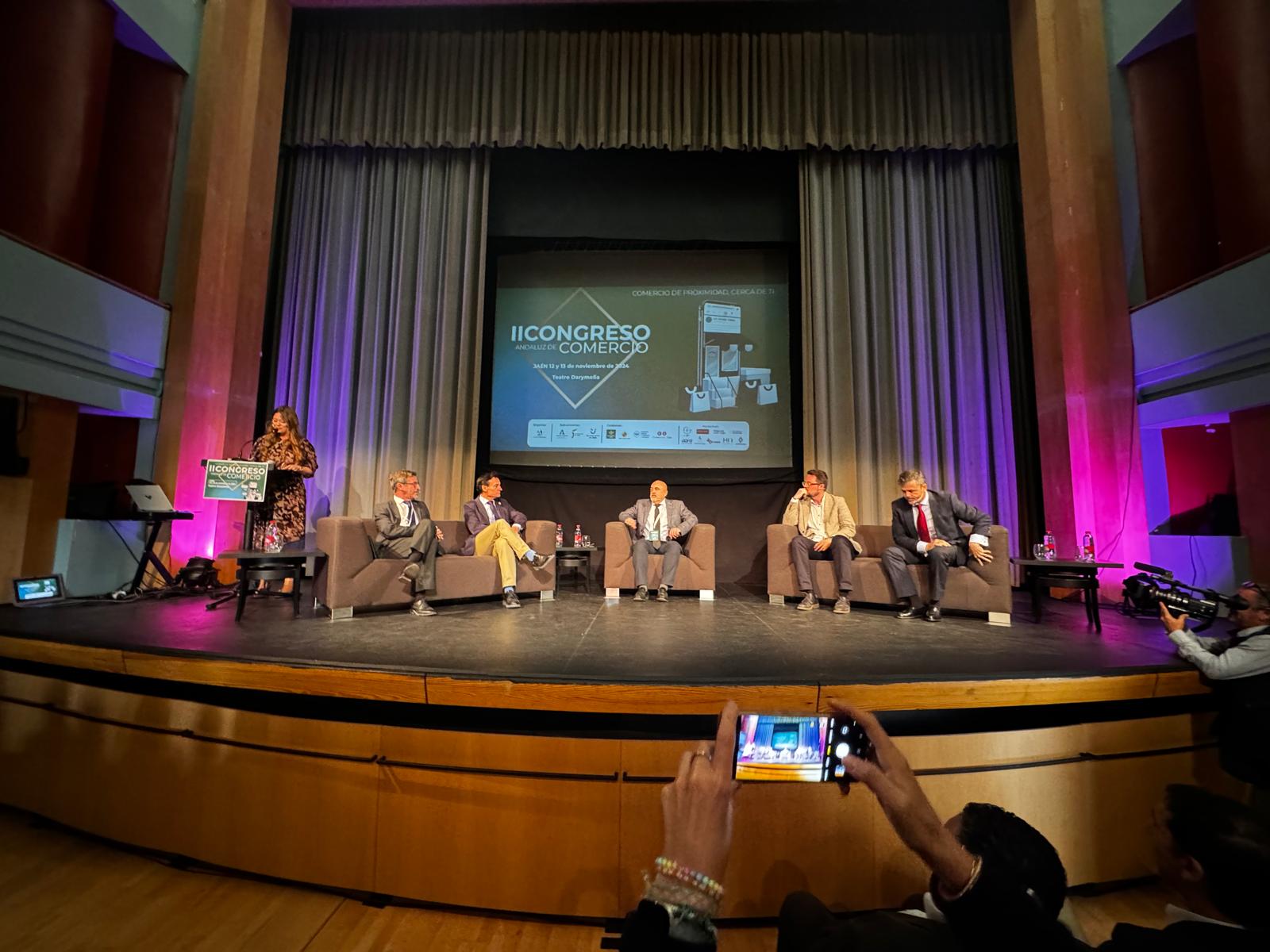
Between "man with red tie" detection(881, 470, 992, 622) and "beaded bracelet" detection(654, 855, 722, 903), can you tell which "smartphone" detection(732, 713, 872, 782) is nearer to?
"beaded bracelet" detection(654, 855, 722, 903)

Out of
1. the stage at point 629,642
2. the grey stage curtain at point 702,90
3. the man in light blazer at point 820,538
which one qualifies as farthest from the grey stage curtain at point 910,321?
the stage at point 629,642

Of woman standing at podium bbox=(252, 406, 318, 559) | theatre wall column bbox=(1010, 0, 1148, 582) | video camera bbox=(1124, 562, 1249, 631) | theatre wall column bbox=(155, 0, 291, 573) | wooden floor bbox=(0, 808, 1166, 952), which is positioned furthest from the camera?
theatre wall column bbox=(155, 0, 291, 573)

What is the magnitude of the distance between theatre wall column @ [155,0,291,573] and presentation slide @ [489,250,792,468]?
2.04m

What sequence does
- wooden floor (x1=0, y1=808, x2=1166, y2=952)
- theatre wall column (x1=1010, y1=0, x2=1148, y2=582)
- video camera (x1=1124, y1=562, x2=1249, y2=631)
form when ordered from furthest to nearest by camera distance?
theatre wall column (x1=1010, y1=0, x2=1148, y2=582) < video camera (x1=1124, y1=562, x2=1249, y2=631) < wooden floor (x1=0, y1=808, x2=1166, y2=952)

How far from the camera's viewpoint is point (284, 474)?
3814 mm

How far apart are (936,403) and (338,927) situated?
17.8 ft

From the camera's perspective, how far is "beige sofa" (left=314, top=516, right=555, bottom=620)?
2.87 m

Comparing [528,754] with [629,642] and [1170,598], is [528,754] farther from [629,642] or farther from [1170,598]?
[1170,598]

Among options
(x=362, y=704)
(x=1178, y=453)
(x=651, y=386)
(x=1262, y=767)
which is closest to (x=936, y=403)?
(x=1178, y=453)

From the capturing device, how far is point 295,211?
5.42m

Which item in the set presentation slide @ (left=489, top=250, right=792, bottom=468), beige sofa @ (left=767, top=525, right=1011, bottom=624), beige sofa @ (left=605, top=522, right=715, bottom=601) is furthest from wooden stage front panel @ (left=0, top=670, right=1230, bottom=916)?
presentation slide @ (left=489, top=250, right=792, bottom=468)

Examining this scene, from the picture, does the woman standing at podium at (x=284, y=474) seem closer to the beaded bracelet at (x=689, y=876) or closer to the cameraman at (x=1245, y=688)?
the beaded bracelet at (x=689, y=876)

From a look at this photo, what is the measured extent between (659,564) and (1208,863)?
3275mm

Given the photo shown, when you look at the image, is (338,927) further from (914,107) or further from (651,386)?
(914,107)
